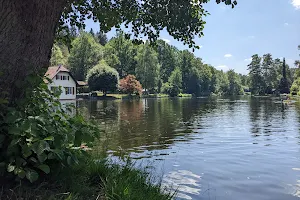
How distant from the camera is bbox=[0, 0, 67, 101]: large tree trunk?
9.64 feet

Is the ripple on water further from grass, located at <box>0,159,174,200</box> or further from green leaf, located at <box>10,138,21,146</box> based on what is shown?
green leaf, located at <box>10,138,21,146</box>

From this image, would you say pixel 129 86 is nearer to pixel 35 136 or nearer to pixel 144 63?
pixel 144 63

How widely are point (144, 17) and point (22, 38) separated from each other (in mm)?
2976

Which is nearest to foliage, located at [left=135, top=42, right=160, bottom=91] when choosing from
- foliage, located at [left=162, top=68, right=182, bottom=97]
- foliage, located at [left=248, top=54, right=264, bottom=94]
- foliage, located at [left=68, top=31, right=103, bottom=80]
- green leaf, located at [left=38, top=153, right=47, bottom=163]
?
foliage, located at [left=162, top=68, right=182, bottom=97]

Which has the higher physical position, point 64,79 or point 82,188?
point 64,79

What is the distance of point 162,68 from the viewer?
104188 millimetres

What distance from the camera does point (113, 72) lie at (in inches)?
2419

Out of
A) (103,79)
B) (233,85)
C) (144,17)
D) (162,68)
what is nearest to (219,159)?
(144,17)

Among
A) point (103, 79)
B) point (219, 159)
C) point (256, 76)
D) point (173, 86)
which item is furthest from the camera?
point (256, 76)

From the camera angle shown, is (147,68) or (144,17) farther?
(147,68)

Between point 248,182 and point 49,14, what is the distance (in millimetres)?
5780

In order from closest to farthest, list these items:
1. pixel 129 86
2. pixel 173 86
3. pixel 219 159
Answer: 1. pixel 219 159
2. pixel 129 86
3. pixel 173 86

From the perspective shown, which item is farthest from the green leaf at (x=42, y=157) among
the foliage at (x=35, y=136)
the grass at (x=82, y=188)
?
the grass at (x=82, y=188)

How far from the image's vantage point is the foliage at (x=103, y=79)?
Answer: 59.9m
